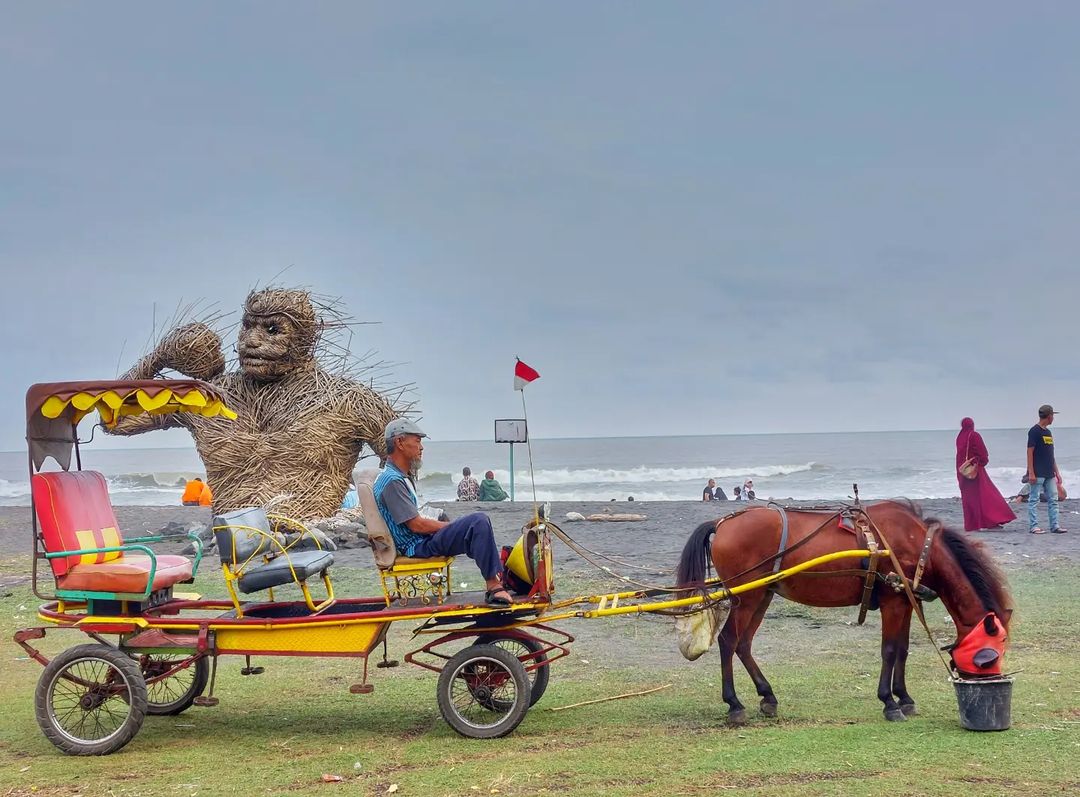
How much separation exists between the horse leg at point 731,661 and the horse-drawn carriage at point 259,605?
0.04 feet

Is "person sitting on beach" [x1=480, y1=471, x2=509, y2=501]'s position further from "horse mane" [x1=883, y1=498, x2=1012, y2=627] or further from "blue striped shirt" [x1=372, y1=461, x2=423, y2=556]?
"horse mane" [x1=883, y1=498, x2=1012, y2=627]

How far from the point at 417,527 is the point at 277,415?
8302mm

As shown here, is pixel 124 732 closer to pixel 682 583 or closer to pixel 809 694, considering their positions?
pixel 682 583

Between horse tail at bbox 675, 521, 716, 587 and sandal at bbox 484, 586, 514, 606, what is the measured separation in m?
1.44

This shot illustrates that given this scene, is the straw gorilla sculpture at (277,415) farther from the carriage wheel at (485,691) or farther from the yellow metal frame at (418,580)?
the carriage wheel at (485,691)

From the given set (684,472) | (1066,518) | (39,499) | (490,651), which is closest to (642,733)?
(490,651)

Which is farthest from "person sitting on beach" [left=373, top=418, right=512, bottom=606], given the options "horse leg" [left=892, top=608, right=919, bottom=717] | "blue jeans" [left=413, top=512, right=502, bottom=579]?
"horse leg" [left=892, top=608, right=919, bottom=717]

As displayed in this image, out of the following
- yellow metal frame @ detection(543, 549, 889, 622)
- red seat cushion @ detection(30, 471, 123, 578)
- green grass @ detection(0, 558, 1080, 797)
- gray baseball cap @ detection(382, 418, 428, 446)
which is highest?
gray baseball cap @ detection(382, 418, 428, 446)

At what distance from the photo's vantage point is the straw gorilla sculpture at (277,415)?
1427 cm

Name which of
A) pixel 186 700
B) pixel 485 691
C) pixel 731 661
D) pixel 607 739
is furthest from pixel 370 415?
pixel 607 739

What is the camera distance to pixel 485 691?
6.74 m

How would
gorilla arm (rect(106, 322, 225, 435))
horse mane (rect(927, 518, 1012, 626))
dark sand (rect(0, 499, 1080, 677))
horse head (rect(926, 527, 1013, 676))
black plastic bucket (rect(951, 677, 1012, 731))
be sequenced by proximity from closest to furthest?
black plastic bucket (rect(951, 677, 1012, 731)) < horse head (rect(926, 527, 1013, 676)) < horse mane (rect(927, 518, 1012, 626)) < dark sand (rect(0, 499, 1080, 677)) < gorilla arm (rect(106, 322, 225, 435))

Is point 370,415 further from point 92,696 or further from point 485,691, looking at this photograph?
point 485,691

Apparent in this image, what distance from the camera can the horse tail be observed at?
739 centimetres
